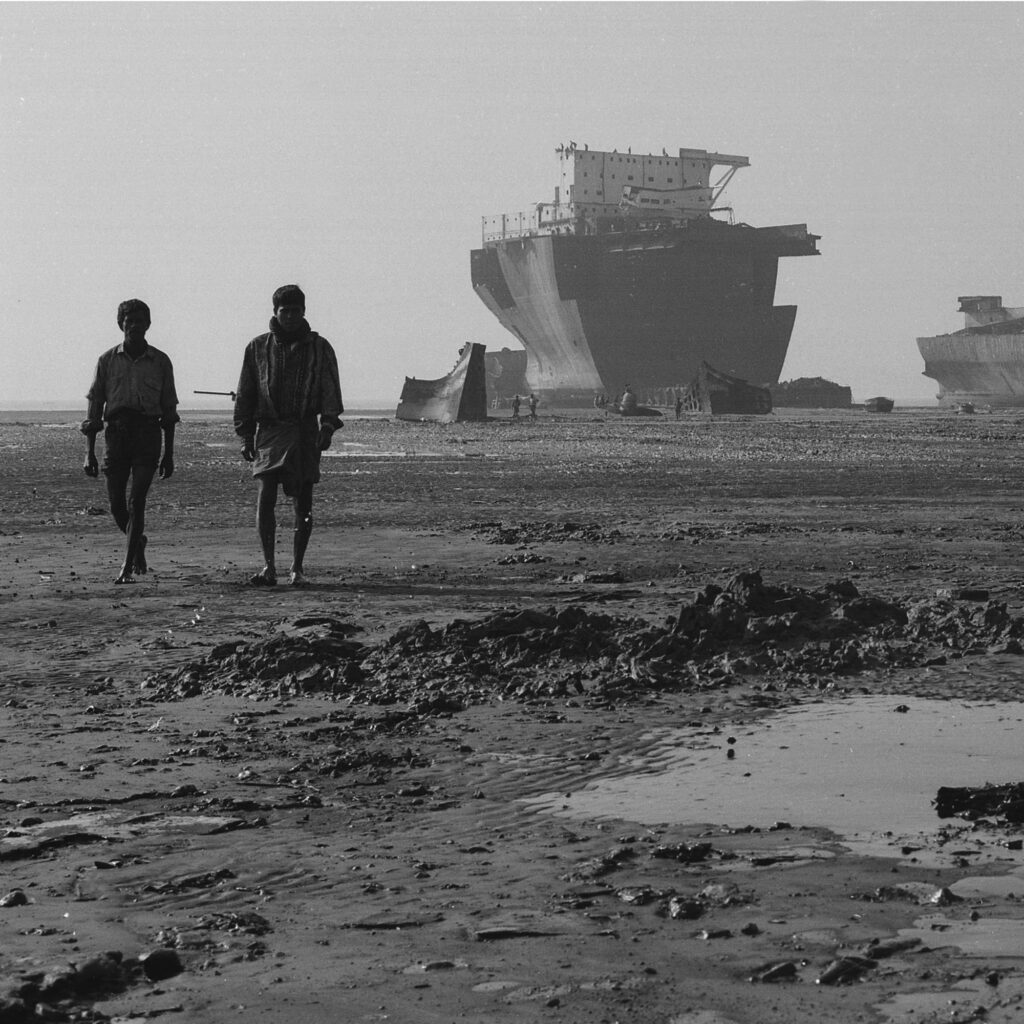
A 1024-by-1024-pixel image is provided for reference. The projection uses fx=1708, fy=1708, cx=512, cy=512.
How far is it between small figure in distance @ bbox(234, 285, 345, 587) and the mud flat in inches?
14.2

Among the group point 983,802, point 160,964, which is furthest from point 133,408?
point 160,964

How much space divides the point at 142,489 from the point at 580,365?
86.3 m

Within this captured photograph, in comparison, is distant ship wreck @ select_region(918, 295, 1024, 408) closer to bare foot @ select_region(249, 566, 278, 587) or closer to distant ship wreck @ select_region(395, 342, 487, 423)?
distant ship wreck @ select_region(395, 342, 487, 423)

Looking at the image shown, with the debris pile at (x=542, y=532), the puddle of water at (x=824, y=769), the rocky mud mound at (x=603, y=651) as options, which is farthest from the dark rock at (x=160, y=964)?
the debris pile at (x=542, y=532)

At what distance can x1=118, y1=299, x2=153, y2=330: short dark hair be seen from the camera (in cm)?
784

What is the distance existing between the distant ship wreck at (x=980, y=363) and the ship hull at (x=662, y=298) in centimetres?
847

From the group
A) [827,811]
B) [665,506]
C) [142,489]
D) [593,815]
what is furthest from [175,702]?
[665,506]

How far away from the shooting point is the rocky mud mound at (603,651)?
16.6ft

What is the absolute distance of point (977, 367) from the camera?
89062mm

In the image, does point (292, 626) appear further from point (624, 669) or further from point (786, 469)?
point (786, 469)

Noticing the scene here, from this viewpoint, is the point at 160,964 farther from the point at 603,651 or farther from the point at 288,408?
the point at 288,408

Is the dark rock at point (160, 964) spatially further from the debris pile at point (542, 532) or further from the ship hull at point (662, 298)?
the ship hull at point (662, 298)

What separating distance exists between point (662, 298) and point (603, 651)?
82278 mm

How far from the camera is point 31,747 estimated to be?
420cm
